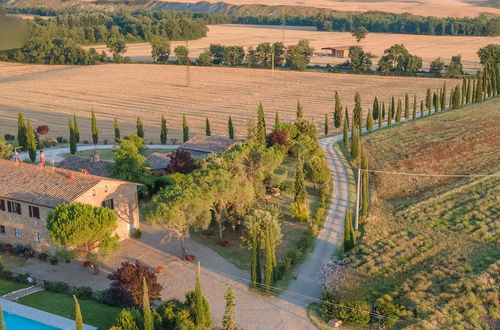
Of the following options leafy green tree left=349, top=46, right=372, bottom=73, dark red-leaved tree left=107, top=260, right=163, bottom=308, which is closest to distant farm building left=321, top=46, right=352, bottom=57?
leafy green tree left=349, top=46, right=372, bottom=73

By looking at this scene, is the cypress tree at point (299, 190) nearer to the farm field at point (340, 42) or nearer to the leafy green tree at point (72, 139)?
the leafy green tree at point (72, 139)

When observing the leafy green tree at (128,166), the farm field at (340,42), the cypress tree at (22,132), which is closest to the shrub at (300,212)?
the leafy green tree at (128,166)

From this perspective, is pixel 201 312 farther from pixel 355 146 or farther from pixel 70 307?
pixel 355 146

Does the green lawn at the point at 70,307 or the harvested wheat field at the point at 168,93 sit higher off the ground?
the harvested wheat field at the point at 168,93

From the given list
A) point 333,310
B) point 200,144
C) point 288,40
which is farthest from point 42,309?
point 288,40

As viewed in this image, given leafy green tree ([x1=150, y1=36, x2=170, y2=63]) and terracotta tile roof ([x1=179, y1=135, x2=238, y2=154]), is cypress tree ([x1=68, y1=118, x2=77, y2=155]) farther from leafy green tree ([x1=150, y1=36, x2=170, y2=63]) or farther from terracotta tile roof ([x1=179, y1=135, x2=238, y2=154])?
leafy green tree ([x1=150, y1=36, x2=170, y2=63])

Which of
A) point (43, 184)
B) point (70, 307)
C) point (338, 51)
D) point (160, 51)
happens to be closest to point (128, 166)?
point (43, 184)
